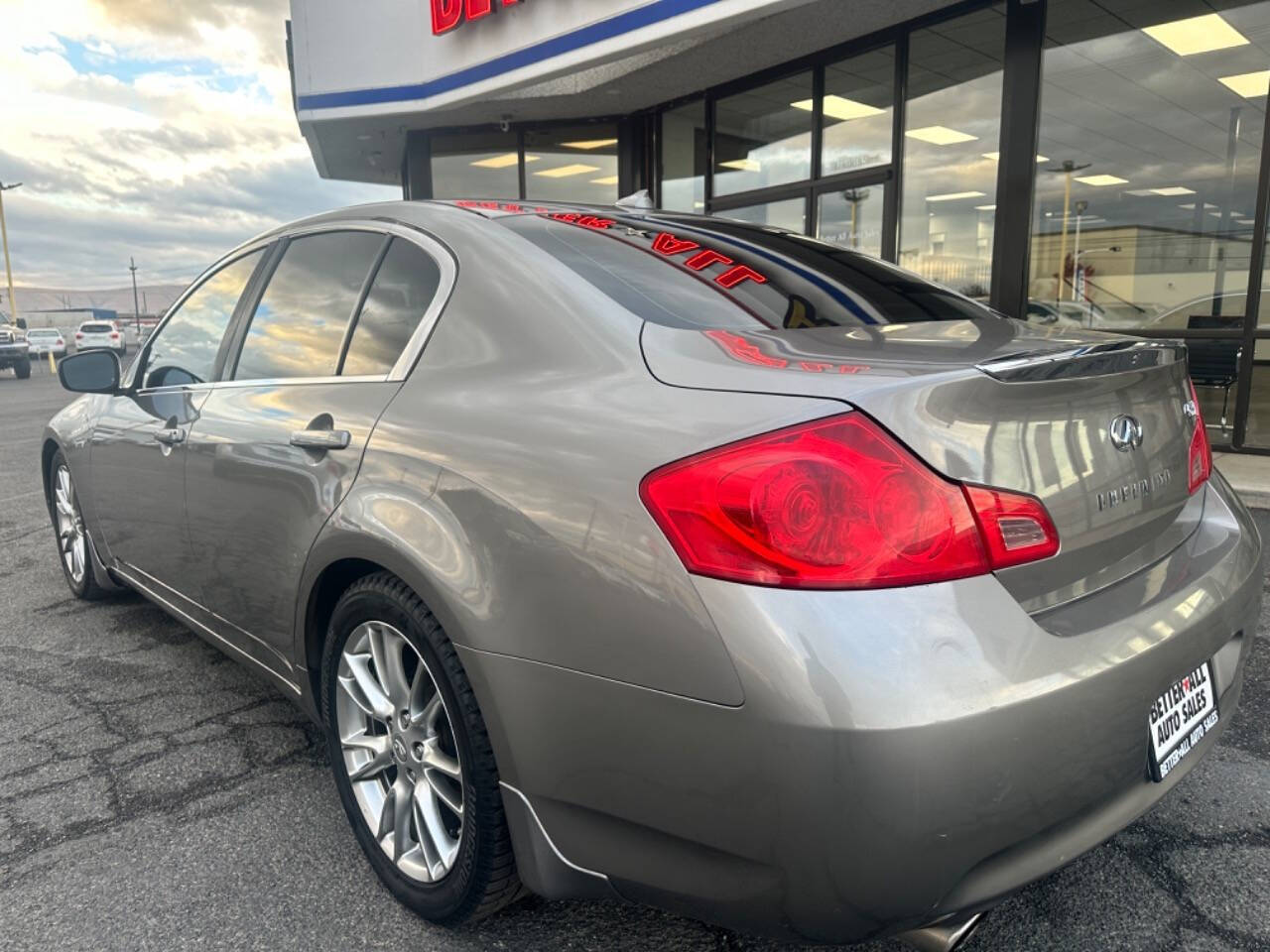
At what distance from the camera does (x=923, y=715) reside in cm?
120

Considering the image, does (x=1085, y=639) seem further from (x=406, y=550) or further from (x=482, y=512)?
(x=406, y=550)

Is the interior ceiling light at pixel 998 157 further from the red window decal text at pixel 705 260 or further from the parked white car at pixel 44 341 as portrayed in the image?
the parked white car at pixel 44 341

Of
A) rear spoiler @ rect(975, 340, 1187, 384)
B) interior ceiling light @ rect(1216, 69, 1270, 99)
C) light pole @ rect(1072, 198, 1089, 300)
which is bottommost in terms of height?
rear spoiler @ rect(975, 340, 1187, 384)

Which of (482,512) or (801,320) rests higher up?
(801,320)

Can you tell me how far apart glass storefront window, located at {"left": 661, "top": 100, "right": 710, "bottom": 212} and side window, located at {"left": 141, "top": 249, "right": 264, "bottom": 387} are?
7.85m

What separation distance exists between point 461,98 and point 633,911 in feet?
30.7

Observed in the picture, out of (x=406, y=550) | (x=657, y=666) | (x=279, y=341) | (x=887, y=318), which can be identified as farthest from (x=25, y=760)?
(x=887, y=318)

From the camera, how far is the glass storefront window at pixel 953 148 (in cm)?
766

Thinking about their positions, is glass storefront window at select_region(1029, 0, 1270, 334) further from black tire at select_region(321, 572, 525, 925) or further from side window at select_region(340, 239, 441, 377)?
black tire at select_region(321, 572, 525, 925)

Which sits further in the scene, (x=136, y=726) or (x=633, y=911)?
(x=136, y=726)

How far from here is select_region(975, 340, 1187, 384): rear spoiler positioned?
145cm

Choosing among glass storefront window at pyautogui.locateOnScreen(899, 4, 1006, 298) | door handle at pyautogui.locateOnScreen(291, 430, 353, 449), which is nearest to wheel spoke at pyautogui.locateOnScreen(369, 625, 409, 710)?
door handle at pyautogui.locateOnScreen(291, 430, 353, 449)

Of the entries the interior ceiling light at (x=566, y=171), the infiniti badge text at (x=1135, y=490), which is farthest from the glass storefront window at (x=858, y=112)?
the infiniti badge text at (x=1135, y=490)

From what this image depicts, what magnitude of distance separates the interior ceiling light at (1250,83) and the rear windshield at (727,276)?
614 centimetres
